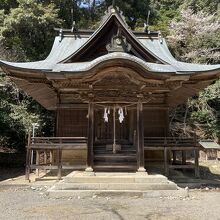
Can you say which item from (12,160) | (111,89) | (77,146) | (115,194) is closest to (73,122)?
(77,146)

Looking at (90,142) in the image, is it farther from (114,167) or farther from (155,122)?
(155,122)

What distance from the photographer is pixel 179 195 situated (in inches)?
404

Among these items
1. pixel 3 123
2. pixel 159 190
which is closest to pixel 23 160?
pixel 3 123

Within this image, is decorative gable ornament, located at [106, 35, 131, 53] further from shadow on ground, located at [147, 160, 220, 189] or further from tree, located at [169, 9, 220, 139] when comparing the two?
tree, located at [169, 9, 220, 139]

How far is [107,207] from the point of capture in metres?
8.57

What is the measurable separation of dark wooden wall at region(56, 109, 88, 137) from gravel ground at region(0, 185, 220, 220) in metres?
5.60

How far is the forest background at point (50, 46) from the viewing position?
2306cm

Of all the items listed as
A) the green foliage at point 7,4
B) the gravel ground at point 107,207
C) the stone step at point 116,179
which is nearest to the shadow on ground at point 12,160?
the gravel ground at point 107,207

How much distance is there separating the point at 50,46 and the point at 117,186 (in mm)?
18182

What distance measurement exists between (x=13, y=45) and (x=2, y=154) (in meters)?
8.17

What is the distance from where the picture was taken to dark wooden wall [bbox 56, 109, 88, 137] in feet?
53.5

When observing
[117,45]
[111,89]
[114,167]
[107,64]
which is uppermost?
[117,45]

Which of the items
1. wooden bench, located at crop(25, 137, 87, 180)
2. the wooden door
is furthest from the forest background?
the wooden door

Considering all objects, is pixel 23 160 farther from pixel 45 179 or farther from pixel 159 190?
pixel 159 190
